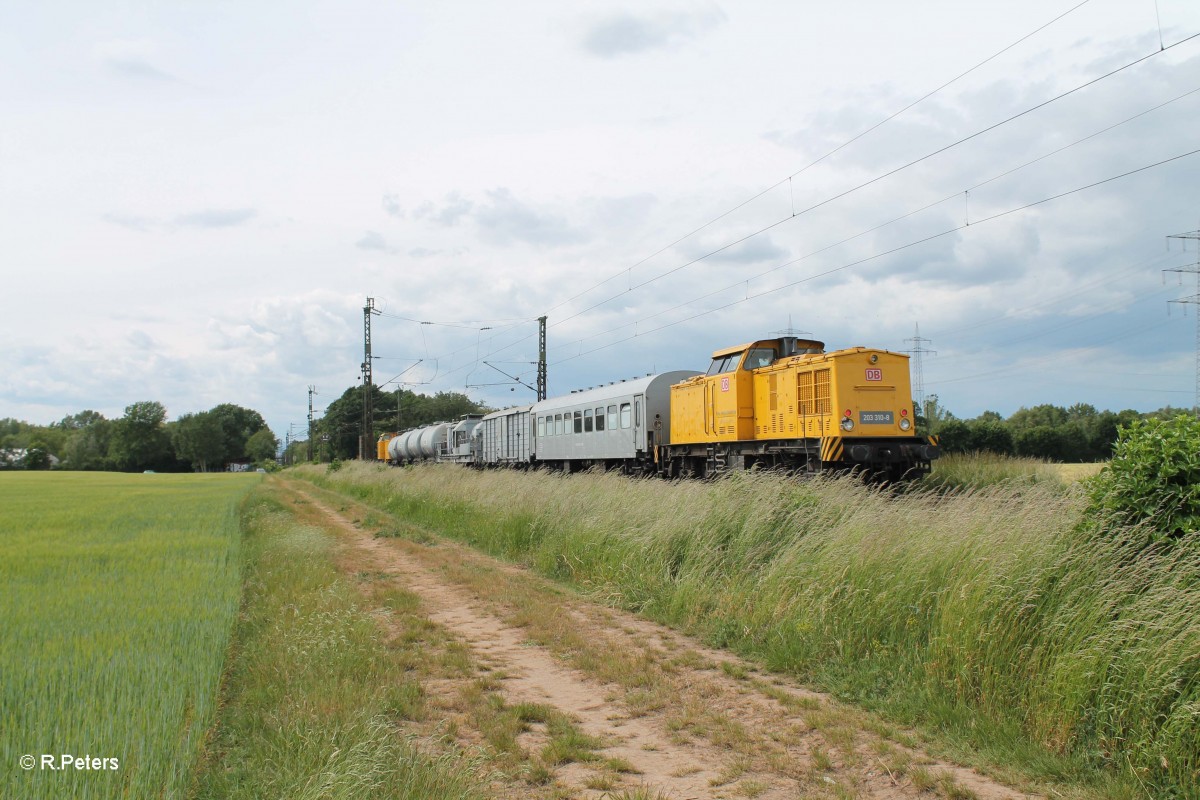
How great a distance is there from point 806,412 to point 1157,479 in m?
11.6

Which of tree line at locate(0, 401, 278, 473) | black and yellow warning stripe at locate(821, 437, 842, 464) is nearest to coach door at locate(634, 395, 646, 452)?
black and yellow warning stripe at locate(821, 437, 842, 464)

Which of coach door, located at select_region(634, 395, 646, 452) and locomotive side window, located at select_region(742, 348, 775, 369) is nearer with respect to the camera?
locomotive side window, located at select_region(742, 348, 775, 369)

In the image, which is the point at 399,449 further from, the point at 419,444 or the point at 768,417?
the point at 768,417

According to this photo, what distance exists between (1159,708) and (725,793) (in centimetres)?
250

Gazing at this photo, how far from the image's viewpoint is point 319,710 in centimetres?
517

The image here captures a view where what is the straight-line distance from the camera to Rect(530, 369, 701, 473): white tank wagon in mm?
24594

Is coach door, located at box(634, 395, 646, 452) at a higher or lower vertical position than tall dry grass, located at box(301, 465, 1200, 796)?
higher

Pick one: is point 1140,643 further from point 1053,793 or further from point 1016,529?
point 1016,529

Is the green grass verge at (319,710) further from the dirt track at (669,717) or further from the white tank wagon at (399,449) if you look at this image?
the white tank wagon at (399,449)

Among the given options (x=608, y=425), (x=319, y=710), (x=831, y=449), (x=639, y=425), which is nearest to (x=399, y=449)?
(x=608, y=425)

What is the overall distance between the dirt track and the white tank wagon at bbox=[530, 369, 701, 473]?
50.2ft

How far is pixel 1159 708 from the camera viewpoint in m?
4.42

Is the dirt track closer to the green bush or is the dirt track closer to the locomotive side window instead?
the green bush

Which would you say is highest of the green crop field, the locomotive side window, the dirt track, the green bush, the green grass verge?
the locomotive side window
